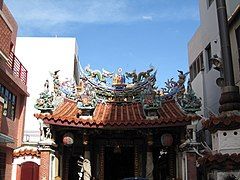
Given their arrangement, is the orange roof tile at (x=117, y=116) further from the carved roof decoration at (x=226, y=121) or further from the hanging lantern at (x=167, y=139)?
the carved roof decoration at (x=226, y=121)

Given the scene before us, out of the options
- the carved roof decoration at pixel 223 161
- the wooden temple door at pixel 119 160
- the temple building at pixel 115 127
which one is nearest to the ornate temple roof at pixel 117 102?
the temple building at pixel 115 127

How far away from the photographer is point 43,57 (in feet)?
76.3

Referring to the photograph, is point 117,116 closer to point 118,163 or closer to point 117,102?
point 117,102

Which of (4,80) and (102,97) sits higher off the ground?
(4,80)

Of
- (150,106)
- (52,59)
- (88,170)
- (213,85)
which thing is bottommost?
(88,170)

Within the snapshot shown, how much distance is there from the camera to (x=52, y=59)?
23.2m

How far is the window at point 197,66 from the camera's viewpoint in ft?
53.5

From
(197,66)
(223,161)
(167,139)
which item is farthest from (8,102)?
(223,161)

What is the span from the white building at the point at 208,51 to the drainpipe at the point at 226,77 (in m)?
5.24

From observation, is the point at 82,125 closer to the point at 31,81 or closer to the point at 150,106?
the point at 150,106

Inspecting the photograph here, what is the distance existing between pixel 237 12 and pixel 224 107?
6355 mm

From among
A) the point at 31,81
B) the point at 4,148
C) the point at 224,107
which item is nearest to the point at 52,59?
the point at 31,81

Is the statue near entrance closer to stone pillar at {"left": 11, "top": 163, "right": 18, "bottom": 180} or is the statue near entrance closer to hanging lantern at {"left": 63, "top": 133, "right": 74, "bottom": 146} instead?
hanging lantern at {"left": 63, "top": 133, "right": 74, "bottom": 146}

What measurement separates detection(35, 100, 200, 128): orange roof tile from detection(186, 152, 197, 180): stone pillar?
1.10 meters
